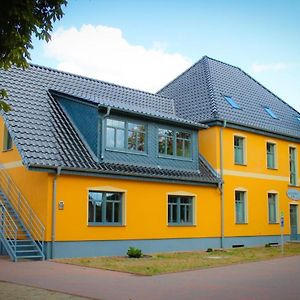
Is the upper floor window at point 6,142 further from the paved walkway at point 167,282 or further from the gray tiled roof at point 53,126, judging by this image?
the paved walkway at point 167,282

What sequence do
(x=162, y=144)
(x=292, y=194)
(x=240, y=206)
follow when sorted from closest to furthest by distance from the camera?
(x=292, y=194) < (x=162, y=144) < (x=240, y=206)

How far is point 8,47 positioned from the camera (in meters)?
8.70

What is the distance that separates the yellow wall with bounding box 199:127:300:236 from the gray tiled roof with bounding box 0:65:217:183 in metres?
1.23

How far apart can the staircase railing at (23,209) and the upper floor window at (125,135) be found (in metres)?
4.22

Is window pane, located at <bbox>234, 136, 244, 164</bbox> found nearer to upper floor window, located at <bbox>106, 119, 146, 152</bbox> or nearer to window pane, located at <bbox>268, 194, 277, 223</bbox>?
window pane, located at <bbox>268, 194, 277, 223</bbox>

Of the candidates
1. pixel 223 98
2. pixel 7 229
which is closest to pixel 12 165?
pixel 7 229

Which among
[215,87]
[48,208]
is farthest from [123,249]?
[215,87]

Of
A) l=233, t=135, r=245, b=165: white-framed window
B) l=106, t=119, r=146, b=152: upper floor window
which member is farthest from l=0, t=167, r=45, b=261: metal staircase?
l=233, t=135, r=245, b=165: white-framed window

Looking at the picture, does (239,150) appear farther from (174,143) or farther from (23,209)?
(23,209)

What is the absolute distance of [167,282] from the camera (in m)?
13.3

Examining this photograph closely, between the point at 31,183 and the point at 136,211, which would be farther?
the point at 136,211

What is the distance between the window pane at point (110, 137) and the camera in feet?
72.8

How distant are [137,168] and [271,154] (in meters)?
11.5

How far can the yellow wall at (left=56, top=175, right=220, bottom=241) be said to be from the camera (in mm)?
19922
